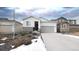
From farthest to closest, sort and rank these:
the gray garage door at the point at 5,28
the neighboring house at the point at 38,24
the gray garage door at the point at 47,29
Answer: the gray garage door at the point at 47,29
the neighboring house at the point at 38,24
the gray garage door at the point at 5,28

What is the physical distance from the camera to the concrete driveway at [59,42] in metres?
5.19

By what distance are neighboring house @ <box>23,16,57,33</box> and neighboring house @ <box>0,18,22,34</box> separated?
0.19 meters

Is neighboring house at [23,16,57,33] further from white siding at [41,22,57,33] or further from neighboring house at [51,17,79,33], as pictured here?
neighboring house at [51,17,79,33]

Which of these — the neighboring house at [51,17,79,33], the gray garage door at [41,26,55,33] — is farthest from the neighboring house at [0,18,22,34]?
the neighboring house at [51,17,79,33]

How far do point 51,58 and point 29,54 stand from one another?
0.64 m

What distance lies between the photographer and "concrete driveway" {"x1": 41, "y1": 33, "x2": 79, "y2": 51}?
5.19 meters

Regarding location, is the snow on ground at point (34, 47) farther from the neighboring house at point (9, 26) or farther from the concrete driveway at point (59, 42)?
the neighboring house at point (9, 26)

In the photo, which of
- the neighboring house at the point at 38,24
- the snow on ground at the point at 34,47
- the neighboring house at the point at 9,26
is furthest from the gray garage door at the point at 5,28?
the snow on ground at the point at 34,47

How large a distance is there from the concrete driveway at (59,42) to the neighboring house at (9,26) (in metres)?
0.74

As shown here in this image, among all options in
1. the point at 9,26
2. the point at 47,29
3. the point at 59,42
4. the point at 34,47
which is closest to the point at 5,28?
the point at 9,26

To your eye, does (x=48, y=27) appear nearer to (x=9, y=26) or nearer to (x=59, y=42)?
(x=59, y=42)

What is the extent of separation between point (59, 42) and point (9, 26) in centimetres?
148

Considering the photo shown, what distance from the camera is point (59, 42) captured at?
5449 mm

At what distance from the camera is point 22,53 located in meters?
5.05
